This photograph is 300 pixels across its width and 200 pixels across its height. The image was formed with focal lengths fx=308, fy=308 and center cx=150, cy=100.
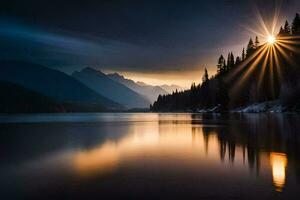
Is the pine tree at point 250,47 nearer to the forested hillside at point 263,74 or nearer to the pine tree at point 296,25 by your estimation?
the forested hillside at point 263,74

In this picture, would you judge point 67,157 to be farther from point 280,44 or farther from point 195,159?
point 280,44

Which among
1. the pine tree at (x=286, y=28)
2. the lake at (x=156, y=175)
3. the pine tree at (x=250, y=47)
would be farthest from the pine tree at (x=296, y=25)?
the lake at (x=156, y=175)

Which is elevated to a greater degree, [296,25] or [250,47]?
[250,47]

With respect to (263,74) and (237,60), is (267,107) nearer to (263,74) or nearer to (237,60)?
(263,74)

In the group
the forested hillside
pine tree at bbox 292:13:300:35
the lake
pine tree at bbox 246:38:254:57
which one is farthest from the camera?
pine tree at bbox 246:38:254:57

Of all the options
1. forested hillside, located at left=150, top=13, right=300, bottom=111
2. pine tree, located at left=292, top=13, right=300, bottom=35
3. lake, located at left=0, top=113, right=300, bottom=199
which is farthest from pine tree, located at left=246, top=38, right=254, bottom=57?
lake, located at left=0, top=113, right=300, bottom=199

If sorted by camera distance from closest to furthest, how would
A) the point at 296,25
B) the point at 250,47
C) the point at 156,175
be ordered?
the point at 156,175 < the point at 296,25 < the point at 250,47

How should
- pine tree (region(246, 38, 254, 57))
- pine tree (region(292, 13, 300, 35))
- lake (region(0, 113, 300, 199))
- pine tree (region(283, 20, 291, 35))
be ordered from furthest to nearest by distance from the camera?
pine tree (region(246, 38, 254, 57)) < pine tree (region(283, 20, 291, 35)) < pine tree (region(292, 13, 300, 35)) < lake (region(0, 113, 300, 199))

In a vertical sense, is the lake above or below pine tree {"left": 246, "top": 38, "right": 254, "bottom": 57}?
below

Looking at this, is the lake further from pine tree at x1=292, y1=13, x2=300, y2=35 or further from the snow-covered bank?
pine tree at x1=292, y1=13, x2=300, y2=35

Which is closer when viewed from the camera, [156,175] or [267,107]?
[156,175]

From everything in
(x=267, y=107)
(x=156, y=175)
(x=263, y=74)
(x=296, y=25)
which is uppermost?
(x=296, y=25)

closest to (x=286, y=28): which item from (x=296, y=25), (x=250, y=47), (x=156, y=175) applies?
(x=296, y=25)

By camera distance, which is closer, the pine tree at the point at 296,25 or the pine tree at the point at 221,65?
the pine tree at the point at 296,25
